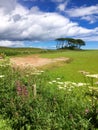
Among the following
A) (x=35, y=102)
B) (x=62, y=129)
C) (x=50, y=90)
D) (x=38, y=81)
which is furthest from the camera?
(x=38, y=81)

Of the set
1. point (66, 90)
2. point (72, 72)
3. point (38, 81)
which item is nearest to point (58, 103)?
point (66, 90)

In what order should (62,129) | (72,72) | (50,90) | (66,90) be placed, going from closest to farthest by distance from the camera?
(62,129)
(66,90)
(50,90)
(72,72)

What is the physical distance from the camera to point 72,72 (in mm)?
32281

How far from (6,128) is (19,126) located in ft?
1.85

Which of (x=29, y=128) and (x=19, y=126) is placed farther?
(x=19, y=126)

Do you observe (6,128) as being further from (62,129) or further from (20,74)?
(20,74)

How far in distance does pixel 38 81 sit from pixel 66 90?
3.78 m

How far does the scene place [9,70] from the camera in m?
19.9

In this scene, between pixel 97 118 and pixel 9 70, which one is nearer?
pixel 97 118

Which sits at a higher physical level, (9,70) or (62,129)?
(9,70)

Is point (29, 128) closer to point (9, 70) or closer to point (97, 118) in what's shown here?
point (97, 118)

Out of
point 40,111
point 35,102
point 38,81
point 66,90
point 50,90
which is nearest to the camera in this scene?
point 40,111

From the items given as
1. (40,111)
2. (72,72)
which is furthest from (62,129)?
(72,72)

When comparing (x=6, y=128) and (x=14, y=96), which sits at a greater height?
(x=14, y=96)
